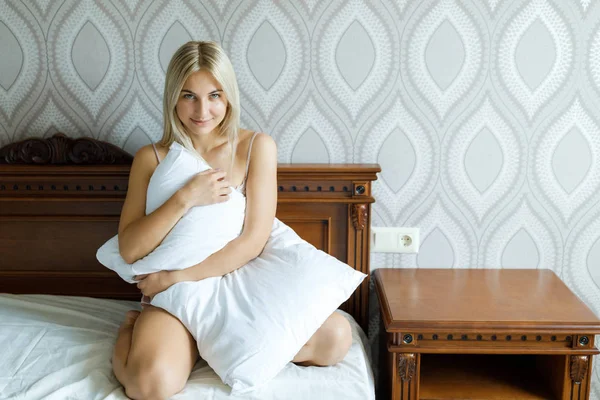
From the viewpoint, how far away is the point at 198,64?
162 cm

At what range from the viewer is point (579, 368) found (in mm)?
1587

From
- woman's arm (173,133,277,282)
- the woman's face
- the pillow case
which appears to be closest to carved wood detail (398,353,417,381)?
the pillow case

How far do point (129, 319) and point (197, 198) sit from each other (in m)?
0.38

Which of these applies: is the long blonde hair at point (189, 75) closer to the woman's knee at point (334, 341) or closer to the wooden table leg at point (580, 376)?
the woman's knee at point (334, 341)

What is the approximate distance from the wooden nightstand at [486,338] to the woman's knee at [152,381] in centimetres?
55

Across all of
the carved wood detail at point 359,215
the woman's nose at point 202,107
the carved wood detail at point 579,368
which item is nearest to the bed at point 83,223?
the carved wood detail at point 359,215

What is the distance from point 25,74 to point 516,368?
173 cm

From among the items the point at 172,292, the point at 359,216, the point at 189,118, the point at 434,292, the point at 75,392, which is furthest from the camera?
the point at 359,216

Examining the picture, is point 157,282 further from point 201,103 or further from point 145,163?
point 201,103

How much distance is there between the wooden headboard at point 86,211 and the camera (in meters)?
1.89

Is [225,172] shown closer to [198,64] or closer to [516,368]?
[198,64]

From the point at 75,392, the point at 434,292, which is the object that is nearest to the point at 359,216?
the point at 434,292

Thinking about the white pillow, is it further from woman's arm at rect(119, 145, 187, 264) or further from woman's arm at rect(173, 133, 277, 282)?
woman's arm at rect(119, 145, 187, 264)

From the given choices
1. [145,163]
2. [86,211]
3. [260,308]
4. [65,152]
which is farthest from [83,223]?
[260,308]
